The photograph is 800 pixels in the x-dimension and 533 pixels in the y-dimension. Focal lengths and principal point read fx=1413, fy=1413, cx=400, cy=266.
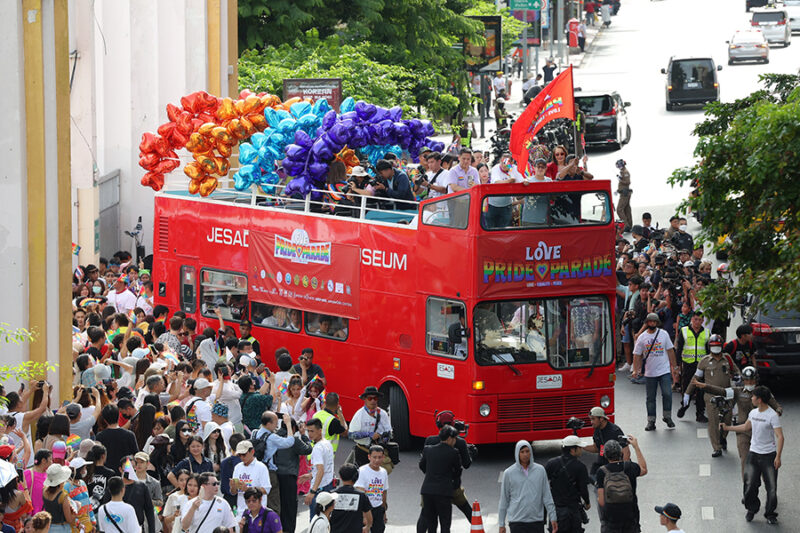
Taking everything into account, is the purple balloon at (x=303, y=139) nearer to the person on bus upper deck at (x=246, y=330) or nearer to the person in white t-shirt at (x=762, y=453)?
the person on bus upper deck at (x=246, y=330)

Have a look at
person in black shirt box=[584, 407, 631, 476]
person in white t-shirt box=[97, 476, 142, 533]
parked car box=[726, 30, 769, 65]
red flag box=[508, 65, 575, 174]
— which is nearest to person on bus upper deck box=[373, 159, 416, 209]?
red flag box=[508, 65, 575, 174]

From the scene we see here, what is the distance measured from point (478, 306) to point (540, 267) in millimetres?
966

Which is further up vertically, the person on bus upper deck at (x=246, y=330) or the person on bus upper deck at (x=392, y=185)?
the person on bus upper deck at (x=392, y=185)

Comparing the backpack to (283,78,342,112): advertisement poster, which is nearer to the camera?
the backpack

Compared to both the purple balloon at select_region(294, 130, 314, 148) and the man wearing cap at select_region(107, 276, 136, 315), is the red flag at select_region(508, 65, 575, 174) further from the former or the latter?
the man wearing cap at select_region(107, 276, 136, 315)

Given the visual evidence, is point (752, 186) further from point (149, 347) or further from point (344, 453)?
point (149, 347)

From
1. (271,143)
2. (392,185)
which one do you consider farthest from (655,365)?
(271,143)

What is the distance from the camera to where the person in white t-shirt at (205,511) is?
12578mm

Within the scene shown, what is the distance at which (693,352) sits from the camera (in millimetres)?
21203

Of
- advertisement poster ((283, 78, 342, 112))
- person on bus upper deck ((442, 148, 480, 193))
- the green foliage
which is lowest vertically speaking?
person on bus upper deck ((442, 148, 480, 193))

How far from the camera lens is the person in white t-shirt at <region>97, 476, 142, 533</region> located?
40.4 feet

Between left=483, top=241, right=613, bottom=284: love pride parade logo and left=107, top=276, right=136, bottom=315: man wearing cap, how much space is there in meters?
7.98

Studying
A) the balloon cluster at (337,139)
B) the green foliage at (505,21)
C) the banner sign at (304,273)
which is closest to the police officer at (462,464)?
the banner sign at (304,273)

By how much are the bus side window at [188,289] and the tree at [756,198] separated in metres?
9.14
